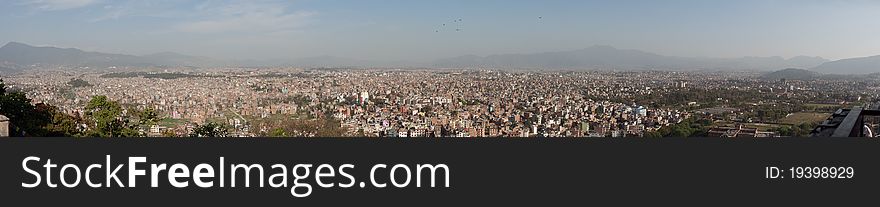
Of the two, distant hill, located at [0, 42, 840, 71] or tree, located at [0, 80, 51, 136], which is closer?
tree, located at [0, 80, 51, 136]

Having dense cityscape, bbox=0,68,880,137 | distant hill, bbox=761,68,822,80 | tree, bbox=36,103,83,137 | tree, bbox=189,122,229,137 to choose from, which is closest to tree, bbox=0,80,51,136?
tree, bbox=36,103,83,137

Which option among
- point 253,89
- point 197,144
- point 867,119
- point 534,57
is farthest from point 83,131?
point 534,57

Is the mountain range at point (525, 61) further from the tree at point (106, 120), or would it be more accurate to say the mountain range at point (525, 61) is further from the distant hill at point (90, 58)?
the tree at point (106, 120)

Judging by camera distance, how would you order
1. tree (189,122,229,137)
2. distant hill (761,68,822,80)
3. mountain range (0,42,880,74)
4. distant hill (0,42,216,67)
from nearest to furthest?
tree (189,122,229,137) → distant hill (761,68,822,80) → mountain range (0,42,880,74) → distant hill (0,42,216,67)

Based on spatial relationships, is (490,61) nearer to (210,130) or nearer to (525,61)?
(525,61)

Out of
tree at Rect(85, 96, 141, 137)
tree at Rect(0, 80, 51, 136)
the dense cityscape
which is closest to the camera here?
tree at Rect(0, 80, 51, 136)

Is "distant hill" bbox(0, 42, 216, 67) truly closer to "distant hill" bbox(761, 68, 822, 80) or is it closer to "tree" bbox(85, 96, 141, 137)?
"tree" bbox(85, 96, 141, 137)
